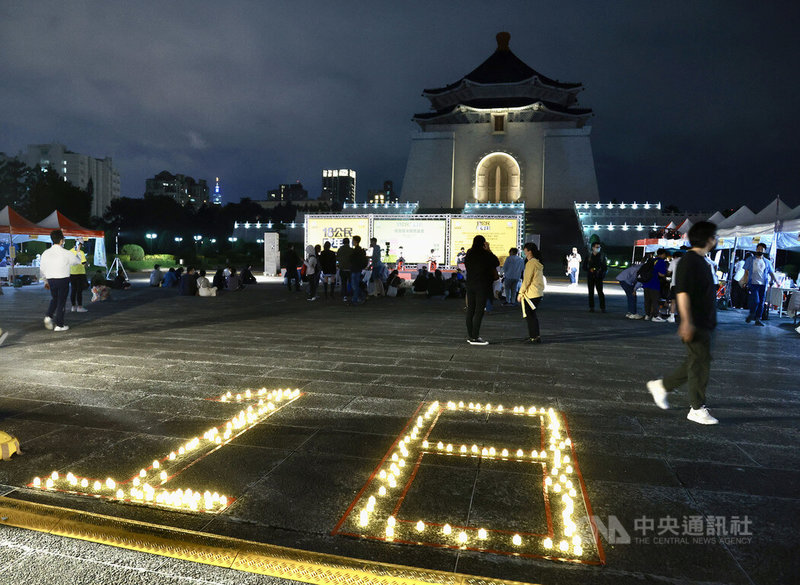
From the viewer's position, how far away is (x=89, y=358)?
6301 millimetres

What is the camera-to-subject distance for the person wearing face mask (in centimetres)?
1012

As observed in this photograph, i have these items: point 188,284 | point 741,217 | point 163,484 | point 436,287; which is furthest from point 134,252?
point 163,484

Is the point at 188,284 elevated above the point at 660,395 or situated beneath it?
elevated above

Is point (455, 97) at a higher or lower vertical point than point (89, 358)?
higher

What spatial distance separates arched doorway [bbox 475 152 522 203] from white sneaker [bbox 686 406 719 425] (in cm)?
4150

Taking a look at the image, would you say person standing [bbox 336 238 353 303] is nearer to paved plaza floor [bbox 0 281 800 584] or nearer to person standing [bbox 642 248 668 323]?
paved plaza floor [bbox 0 281 800 584]

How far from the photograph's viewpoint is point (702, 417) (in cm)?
412

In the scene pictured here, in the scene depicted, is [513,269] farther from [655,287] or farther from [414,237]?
[414,237]

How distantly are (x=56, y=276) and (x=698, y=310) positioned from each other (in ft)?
29.7

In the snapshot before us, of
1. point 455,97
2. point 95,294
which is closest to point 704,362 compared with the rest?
point 95,294

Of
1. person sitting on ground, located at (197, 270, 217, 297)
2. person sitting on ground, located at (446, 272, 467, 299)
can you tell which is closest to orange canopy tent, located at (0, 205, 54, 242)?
person sitting on ground, located at (197, 270, 217, 297)

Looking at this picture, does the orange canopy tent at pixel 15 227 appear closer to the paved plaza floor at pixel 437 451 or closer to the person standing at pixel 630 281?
the paved plaza floor at pixel 437 451

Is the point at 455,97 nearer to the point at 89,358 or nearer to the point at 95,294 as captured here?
the point at 95,294

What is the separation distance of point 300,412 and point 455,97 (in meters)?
47.7
